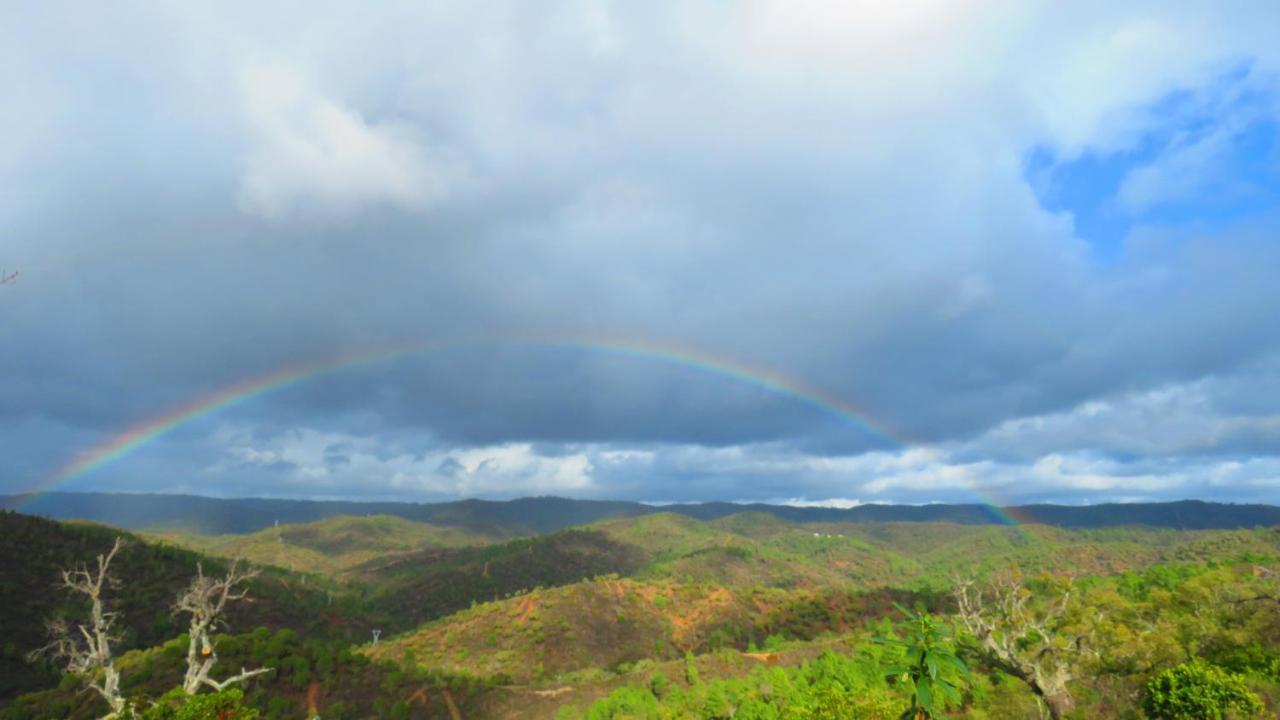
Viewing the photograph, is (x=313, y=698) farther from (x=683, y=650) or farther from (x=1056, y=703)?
(x=683, y=650)

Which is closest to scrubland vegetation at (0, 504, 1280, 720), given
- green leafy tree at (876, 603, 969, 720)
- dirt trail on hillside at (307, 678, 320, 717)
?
green leafy tree at (876, 603, 969, 720)

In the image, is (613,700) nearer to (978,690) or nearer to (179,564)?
(978,690)

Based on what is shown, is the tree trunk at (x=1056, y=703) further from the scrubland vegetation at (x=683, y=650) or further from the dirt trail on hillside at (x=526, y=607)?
the dirt trail on hillside at (x=526, y=607)

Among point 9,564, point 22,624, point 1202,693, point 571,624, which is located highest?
point 1202,693

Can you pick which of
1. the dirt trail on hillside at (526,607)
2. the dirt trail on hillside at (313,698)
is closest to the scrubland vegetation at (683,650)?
the dirt trail on hillside at (313,698)

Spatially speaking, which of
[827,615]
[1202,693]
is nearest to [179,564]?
[827,615]

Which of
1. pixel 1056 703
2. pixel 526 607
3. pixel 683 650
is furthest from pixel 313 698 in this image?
pixel 683 650

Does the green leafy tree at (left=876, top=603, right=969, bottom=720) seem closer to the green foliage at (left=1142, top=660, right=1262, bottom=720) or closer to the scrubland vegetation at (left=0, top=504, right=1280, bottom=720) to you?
the scrubland vegetation at (left=0, top=504, right=1280, bottom=720)

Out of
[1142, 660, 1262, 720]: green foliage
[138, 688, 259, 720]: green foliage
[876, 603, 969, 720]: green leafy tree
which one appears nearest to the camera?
[876, 603, 969, 720]: green leafy tree
